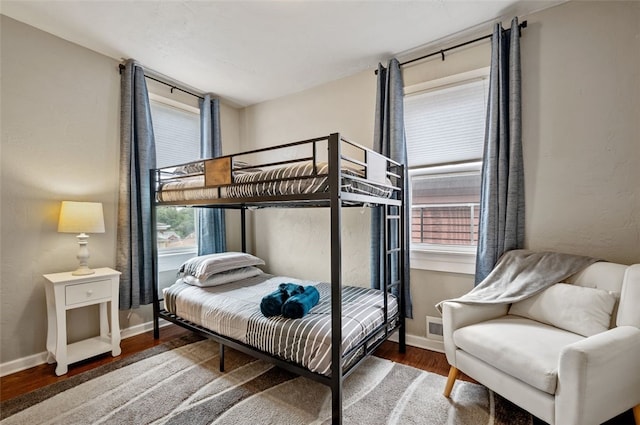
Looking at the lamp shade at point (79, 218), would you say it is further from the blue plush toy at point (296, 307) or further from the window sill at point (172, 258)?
the blue plush toy at point (296, 307)

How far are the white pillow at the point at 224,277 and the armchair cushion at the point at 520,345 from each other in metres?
1.95

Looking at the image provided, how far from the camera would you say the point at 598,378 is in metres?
1.20

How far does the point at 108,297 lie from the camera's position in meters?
2.31

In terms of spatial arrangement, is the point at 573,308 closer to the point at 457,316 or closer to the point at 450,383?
the point at 457,316

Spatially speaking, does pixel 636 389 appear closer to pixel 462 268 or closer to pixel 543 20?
pixel 462 268

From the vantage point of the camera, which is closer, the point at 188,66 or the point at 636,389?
the point at 636,389

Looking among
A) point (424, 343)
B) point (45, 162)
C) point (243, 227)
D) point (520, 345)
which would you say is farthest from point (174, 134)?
point (520, 345)

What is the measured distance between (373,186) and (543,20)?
1.70m

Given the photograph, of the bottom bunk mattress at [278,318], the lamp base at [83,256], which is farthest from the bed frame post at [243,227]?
the lamp base at [83,256]

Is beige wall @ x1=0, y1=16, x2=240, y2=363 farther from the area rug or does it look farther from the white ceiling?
the area rug

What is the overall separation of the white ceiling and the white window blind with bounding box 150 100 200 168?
1.35 feet

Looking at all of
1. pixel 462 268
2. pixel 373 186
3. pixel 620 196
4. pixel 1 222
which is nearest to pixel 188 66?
pixel 1 222

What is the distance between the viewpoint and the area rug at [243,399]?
5.19 feet

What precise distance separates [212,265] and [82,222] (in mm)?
1015
